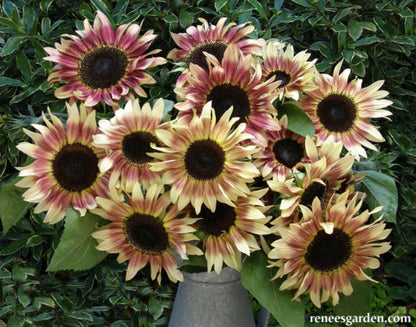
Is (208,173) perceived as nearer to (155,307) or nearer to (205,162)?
(205,162)

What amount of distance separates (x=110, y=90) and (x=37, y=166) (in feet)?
0.36

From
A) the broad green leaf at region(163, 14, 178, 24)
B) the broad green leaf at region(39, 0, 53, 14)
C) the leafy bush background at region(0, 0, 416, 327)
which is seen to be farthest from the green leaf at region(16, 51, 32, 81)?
the broad green leaf at region(163, 14, 178, 24)

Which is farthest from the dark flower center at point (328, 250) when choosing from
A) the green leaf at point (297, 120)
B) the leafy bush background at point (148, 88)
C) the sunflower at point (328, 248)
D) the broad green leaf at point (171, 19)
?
the broad green leaf at point (171, 19)

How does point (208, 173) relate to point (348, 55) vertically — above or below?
below

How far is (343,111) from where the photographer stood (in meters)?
0.61

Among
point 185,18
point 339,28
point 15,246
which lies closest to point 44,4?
point 185,18

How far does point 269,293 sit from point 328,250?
77 mm

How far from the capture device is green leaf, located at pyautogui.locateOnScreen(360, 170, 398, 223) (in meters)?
0.59

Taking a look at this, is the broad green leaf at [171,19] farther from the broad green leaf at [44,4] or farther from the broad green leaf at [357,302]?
the broad green leaf at [357,302]

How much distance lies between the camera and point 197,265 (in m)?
0.58

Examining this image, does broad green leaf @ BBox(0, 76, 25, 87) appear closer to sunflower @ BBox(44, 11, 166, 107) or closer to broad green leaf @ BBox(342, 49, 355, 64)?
sunflower @ BBox(44, 11, 166, 107)

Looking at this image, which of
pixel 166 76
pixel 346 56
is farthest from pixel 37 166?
pixel 346 56

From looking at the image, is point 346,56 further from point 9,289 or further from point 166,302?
point 9,289

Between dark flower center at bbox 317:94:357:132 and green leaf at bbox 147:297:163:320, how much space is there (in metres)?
0.76
